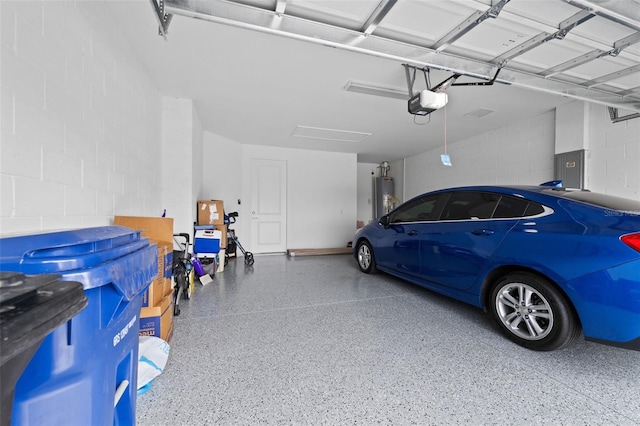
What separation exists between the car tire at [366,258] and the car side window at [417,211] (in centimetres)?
A: 67

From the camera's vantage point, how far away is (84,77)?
1.54 m

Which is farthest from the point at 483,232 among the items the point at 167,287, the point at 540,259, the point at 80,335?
the point at 167,287

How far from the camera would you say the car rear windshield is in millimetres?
1558

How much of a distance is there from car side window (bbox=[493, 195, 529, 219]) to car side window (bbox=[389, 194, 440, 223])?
638mm

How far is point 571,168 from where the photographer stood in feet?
11.1

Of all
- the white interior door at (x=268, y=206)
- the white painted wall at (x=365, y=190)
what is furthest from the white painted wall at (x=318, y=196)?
the white painted wall at (x=365, y=190)

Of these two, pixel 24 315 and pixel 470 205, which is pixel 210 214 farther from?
pixel 24 315

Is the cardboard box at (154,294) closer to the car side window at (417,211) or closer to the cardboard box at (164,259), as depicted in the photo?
the cardboard box at (164,259)

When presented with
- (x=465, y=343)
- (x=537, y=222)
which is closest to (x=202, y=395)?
(x=465, y=343)

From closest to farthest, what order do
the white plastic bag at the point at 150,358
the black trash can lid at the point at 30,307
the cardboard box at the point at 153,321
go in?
the black trash can lid at the point at 30,307 < the white plastic bag at the point at 150,358 < the cardboard box at the point at 153,321

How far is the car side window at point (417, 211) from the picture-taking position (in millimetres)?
2680

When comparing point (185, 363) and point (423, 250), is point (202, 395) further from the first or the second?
point (423, 250)

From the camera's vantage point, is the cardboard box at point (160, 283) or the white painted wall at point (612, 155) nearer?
the cardboard box at point (160, 283)

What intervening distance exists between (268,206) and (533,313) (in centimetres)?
491
